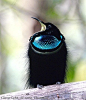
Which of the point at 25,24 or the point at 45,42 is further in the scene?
the point at 25,24

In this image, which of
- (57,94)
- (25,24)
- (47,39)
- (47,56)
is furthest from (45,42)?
(25,24)

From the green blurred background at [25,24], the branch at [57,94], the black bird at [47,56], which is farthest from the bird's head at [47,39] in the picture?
the green blurred background at [25,24]

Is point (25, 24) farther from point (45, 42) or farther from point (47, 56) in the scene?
point (45, 42)

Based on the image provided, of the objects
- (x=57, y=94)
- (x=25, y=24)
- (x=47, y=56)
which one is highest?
(x=25, y=24)

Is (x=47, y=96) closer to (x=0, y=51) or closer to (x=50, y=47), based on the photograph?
(x=50, y=47)

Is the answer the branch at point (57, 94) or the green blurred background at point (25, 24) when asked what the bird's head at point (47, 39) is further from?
the green blurred background at point (25, 24)

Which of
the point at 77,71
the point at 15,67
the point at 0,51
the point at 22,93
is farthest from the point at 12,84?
the point at 22,93

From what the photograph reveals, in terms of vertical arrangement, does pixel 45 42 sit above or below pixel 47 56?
above
